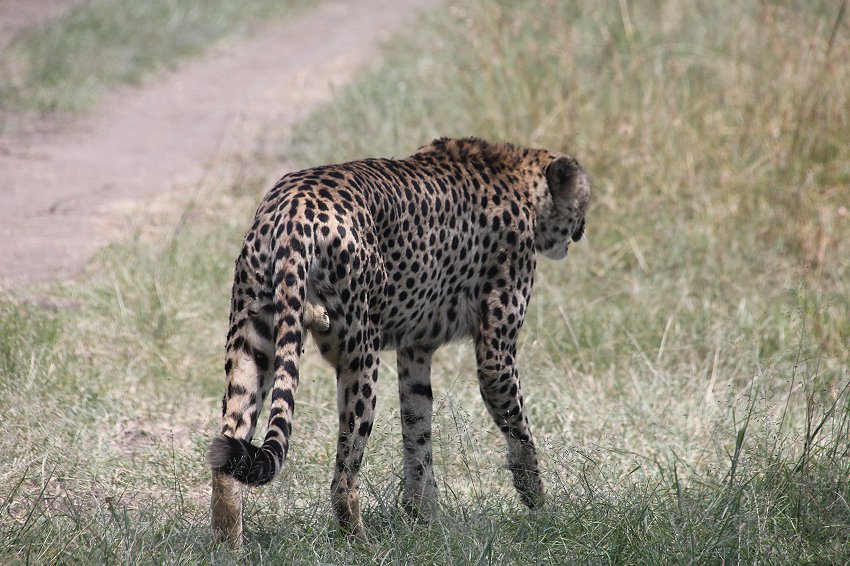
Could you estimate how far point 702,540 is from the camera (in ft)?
11.3

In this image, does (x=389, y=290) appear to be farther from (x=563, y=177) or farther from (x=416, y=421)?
(x=563, y=177)

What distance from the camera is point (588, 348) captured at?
555 centimetres

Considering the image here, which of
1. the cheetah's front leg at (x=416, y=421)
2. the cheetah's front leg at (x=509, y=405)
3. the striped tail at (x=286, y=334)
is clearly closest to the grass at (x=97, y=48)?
the cheetah's front leg at (x=416, y=421)

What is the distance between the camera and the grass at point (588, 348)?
354cm

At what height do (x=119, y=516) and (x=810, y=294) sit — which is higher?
(x=119, y=516)

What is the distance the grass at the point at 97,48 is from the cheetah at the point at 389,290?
5.94 metres

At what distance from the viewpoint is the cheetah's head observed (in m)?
4.61

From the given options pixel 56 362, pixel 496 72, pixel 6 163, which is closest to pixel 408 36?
pixel 496 72

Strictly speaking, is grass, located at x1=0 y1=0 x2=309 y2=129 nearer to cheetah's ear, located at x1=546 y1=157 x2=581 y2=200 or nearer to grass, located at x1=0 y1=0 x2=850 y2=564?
grass, located at x1=0 y1=0 x2=850 y2=564

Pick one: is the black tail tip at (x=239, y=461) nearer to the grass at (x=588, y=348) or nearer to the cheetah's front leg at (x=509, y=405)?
the grass at (x=588, y=348)

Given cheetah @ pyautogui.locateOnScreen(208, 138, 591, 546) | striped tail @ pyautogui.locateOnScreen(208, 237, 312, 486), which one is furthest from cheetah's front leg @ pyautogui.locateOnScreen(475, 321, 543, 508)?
striped tail @ pyautogui.locateOnScreen(208, 237, 312, 486)

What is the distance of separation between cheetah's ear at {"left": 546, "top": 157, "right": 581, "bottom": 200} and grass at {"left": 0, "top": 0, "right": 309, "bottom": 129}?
19.4ft

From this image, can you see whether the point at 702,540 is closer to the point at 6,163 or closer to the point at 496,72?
the point at 496,72

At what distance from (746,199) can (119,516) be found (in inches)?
189
